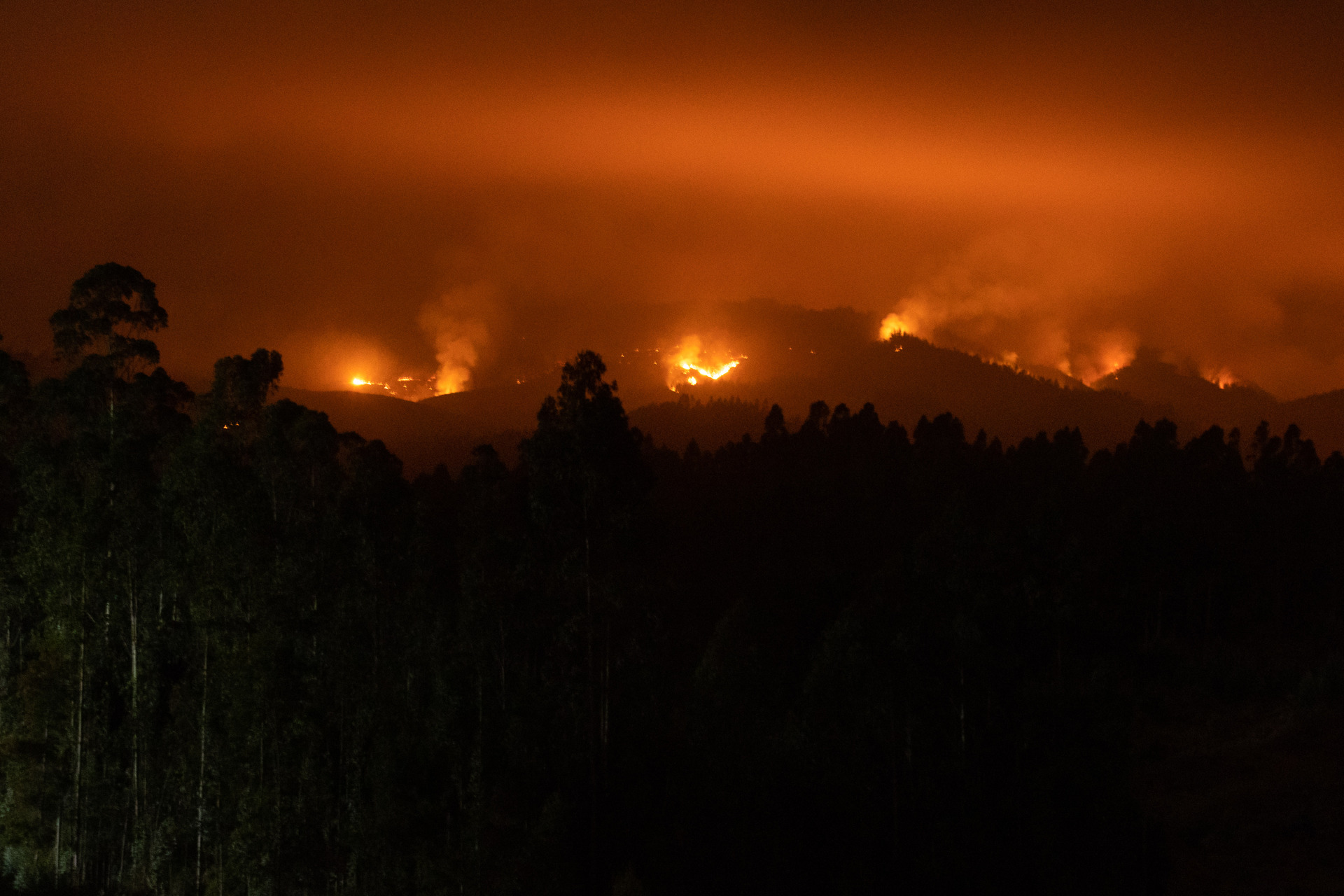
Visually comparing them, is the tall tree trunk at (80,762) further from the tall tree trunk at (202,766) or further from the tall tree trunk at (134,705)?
the tall tree trunk at (202,766)

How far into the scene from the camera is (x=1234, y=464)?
9888 cm

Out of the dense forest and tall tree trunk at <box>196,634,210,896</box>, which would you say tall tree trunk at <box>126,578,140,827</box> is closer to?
the dense forest

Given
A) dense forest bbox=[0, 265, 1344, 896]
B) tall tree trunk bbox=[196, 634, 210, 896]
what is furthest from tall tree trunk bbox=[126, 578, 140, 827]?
tall tree trunk bbox=[196, 634, 210, 896]

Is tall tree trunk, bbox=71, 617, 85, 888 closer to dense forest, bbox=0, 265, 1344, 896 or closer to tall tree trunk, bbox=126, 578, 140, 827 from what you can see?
dense forest, bbox=0, 265, 1344, 896

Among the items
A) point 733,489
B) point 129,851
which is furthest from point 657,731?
point 733,489

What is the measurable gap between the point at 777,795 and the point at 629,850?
5.27m

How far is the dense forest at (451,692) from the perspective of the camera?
4059cm

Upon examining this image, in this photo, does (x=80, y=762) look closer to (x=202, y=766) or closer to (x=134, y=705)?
(x=134, y=705)

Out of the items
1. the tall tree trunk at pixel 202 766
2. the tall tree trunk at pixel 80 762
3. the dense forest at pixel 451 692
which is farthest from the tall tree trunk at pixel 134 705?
the tall tree trunk at pixel 202 766

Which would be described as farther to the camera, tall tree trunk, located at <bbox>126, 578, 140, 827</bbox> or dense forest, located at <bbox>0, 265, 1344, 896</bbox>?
tall tree trunk, located at <bbox>126, 578, 140, 827</bbox>

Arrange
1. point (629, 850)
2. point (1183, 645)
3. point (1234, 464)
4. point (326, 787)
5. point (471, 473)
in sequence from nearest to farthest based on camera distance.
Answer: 1. point (629, 850)
2. point (326, 787)
3. point (471, 473)
4. point (1183, 645)
5. point (1234, 464)

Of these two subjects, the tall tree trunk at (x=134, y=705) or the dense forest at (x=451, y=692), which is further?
the tall tree trunk at (x=134, y=705)

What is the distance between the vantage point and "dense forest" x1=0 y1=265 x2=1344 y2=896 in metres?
40.6

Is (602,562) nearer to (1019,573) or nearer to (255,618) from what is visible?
(255,618)
